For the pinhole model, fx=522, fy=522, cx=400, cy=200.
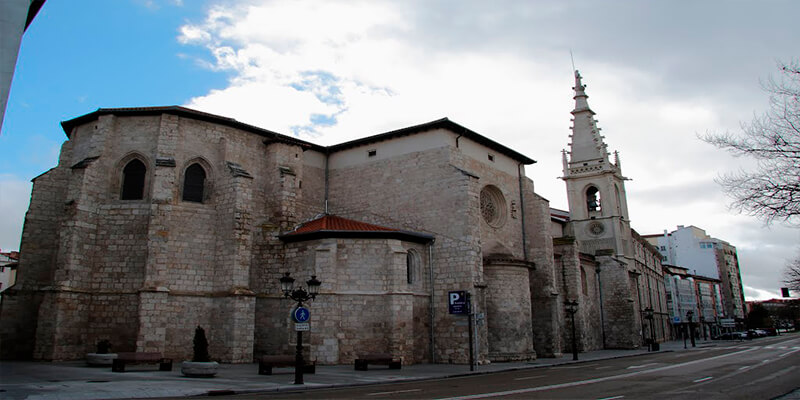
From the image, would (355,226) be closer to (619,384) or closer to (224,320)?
(224,320)

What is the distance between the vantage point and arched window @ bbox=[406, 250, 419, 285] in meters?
24.4

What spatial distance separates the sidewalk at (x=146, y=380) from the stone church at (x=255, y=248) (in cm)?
209

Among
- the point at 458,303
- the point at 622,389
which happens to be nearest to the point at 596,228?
the point at 458,303

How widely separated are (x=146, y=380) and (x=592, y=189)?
39.5 meters

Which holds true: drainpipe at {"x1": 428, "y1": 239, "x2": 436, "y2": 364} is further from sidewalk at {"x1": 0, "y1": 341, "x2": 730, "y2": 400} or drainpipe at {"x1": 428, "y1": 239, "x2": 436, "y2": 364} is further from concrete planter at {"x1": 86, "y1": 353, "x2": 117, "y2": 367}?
concrete planter at {"x1": 86, "y1": 353, "x2": 117, "y2": 367}

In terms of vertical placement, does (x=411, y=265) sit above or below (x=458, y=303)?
above

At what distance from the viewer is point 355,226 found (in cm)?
2470

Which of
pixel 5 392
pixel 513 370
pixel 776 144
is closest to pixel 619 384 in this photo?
pixel 776 144

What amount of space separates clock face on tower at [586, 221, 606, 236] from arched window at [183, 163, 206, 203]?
32.0m

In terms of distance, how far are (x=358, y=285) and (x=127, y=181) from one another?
11288mm

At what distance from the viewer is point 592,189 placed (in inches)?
1789

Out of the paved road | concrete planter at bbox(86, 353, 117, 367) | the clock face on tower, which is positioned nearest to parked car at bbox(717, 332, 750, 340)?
the clock face on tower

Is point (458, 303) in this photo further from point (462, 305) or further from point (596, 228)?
point (596, 228)

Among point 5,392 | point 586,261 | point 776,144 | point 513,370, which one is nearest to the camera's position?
point 776,144
